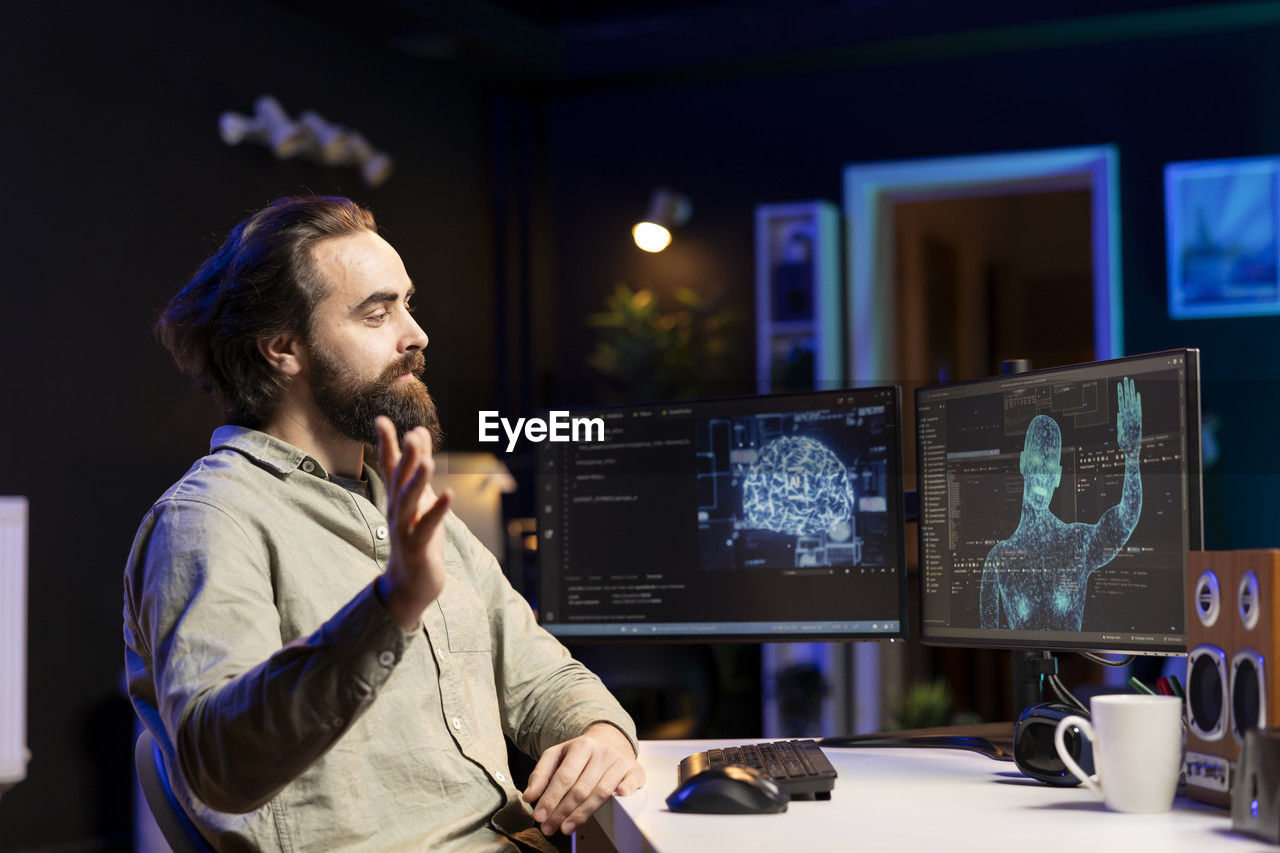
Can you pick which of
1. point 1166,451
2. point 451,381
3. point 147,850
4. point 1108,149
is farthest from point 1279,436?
point 147,850

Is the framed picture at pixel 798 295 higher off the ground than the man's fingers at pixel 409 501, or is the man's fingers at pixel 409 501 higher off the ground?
the framed picture at pixel 798 295

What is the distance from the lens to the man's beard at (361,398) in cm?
174

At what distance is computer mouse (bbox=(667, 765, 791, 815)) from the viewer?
133 cm

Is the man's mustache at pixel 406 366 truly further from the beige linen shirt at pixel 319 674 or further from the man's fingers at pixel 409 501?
the man's fingers at pixel 409 501

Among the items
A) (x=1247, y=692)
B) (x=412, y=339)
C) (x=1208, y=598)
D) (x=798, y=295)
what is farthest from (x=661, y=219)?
(x=1247, y=692)

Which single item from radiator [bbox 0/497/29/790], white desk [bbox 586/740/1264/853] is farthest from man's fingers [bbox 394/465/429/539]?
radiator [bbox 0/497/29/790]

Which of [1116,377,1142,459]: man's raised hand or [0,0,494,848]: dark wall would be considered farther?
[0,0,494,848]: dark wall

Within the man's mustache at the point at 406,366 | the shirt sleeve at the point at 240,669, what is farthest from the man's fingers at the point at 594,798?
the man's mustache at the point at 406,366

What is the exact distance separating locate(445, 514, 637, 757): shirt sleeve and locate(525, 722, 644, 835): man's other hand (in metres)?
0.11

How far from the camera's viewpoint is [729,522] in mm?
1984

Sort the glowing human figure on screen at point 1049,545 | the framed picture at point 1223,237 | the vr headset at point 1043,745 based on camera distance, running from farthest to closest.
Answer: the framed picture at point 1223,237 → the glowing human figure on screen at point 1049,545 → the vr headset at point 1043,745

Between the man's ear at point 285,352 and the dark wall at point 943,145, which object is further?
the dark wall at point 943,145

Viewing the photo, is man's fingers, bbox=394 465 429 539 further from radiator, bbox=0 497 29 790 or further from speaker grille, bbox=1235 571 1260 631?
radiator, bbox=0 497 29 790

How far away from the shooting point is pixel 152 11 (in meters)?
4.45
